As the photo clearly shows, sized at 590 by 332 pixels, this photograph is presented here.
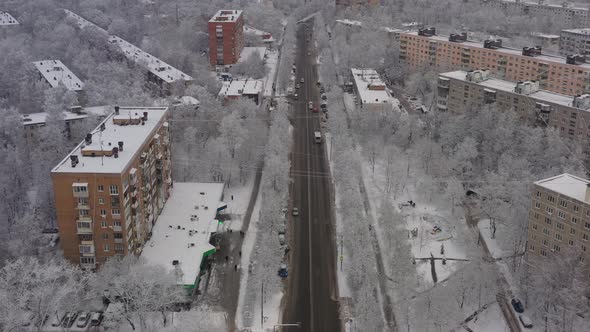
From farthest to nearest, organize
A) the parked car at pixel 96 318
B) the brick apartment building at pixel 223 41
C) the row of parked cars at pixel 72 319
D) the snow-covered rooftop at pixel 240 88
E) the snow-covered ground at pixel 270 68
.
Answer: the brick apartment building at pixel 223 41
the snow-covered ground at pixel 270 68
the snow-covered rooftop at pixel 240 88
the parked car at pixel 96 318
the row of parked cars at pixel 72 319

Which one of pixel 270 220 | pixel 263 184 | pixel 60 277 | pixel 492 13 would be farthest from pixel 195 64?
pixel 492 13

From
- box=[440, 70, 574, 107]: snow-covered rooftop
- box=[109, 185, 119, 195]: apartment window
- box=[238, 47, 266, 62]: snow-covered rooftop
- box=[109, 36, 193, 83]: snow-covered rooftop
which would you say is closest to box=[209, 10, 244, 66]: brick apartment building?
box=[238, 47, 266, 62]: snow-covered rooftop

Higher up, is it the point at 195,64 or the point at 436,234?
the point at 195,64

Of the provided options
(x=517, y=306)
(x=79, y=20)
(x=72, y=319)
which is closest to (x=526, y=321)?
(x=517, y=306)

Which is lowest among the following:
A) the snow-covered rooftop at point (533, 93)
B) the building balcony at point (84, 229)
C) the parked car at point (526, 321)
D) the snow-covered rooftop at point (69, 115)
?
the parked car at point (526, 321)

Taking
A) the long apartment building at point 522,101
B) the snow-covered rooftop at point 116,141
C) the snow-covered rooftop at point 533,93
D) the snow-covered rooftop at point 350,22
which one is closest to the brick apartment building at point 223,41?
the snow-covered rooftop at point 350,22

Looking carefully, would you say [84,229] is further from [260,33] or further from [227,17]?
[260,33]

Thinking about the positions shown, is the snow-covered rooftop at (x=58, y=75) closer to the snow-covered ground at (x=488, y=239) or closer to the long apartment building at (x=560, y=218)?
the snow-covered ground at (x=488, y=239)

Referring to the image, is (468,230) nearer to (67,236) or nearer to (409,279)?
(409,279)
